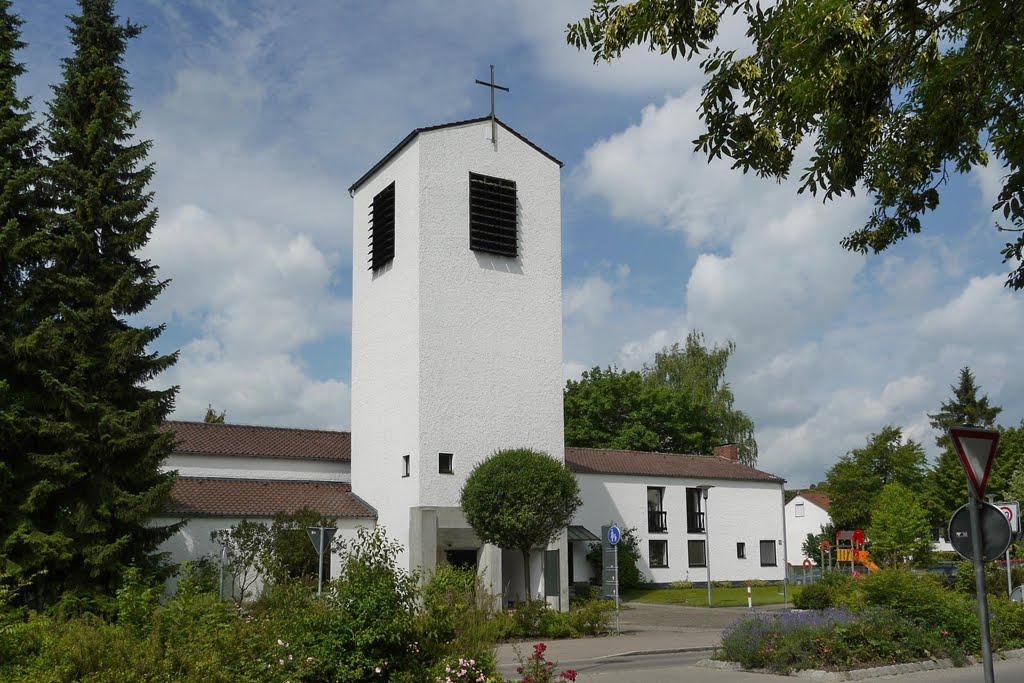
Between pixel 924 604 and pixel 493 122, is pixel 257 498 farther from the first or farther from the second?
pixel 924 604

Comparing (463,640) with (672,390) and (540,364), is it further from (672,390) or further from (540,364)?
(672,390)

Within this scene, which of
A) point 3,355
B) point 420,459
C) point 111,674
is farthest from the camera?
point 420,459

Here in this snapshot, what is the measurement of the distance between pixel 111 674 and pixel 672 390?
185ft

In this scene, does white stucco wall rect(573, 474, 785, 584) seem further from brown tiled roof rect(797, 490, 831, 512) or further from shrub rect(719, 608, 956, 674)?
brown tiled roof rect(797, 490, 831, 512)

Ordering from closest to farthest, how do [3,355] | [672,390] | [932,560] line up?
[3,355]
[932,560]
[672,390]

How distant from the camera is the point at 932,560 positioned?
5103cm

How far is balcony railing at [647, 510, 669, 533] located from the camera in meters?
44.8

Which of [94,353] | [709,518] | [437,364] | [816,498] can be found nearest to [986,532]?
[94,353]

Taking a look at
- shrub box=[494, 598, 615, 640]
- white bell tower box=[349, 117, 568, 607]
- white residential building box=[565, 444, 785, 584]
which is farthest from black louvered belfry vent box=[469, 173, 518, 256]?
shrub box=[494, 598, 615, 640]

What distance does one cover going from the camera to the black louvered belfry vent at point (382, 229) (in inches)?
1337

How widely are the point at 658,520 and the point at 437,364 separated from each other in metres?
18.5

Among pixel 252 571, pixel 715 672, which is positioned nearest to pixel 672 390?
pixel 252 571

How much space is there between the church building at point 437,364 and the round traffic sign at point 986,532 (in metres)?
22.2

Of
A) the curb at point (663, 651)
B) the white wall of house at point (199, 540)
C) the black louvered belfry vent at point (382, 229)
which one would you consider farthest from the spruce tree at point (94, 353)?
the curb at point (663, 651)
